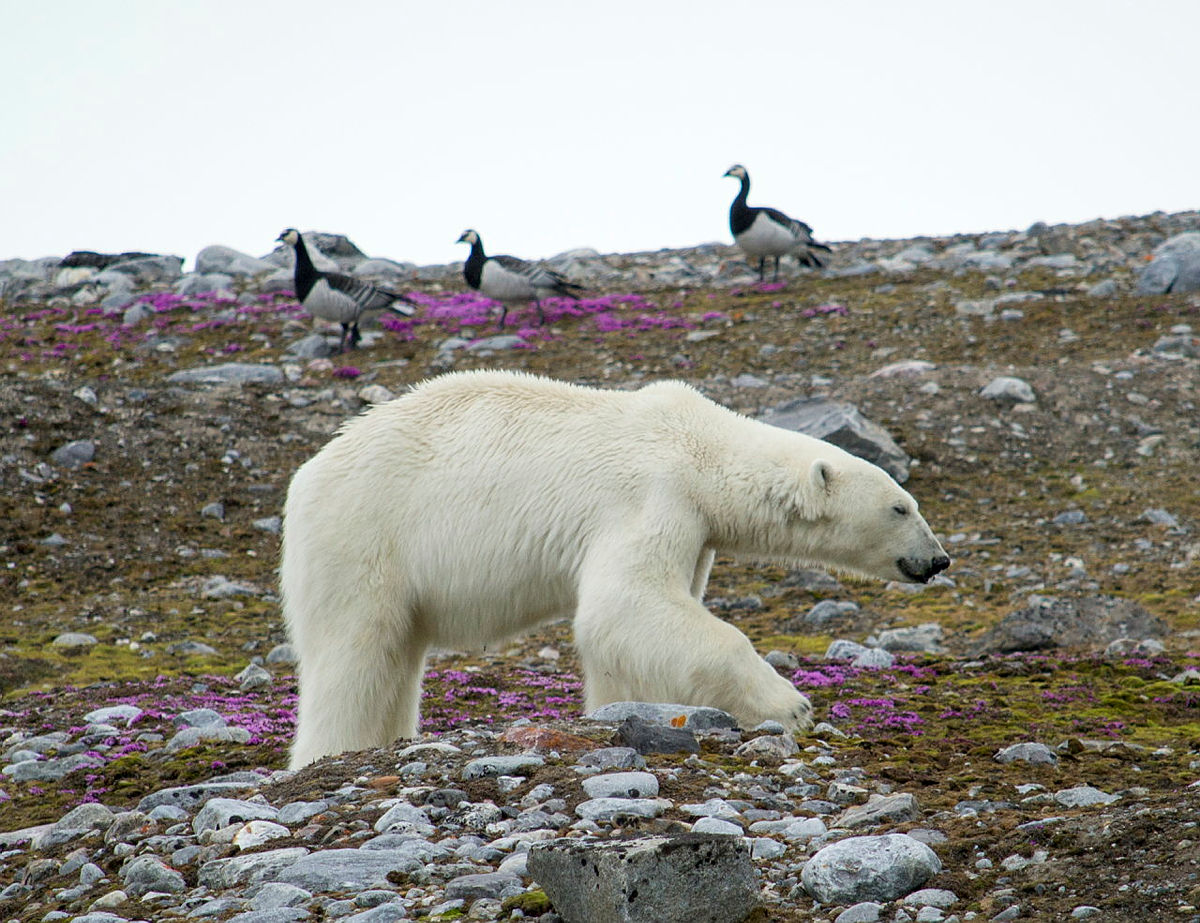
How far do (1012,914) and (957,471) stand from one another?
1025 centimetres

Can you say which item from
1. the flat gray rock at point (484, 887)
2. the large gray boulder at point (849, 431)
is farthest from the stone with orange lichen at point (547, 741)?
the large gray boulder at point (849, 431)

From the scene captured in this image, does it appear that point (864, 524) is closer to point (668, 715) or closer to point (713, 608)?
point (668, 715)

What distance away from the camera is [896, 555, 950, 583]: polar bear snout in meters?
6.58

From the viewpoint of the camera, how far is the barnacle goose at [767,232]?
2123 centimetres

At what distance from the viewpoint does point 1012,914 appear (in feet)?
9.62

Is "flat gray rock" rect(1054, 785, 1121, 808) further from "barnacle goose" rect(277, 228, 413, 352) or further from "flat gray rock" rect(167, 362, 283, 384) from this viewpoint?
"barnacle goose" rect(277, 228, 413, 352)

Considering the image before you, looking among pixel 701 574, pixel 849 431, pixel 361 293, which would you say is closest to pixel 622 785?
pixel 701 574

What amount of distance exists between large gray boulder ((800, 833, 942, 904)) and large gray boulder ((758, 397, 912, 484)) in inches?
355

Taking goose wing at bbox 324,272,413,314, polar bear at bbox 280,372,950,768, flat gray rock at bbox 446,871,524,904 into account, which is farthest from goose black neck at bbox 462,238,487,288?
flat gray rock at bbox 446,871,524,904

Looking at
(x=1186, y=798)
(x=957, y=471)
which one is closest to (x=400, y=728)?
(x=1186, y=798)

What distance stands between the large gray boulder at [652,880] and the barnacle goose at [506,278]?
16.7 meters

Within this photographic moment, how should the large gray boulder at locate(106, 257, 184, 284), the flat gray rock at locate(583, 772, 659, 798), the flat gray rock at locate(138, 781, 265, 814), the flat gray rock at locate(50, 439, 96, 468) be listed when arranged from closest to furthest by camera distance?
the flat gray rock at locate(583, 772, 659, 798) < the flat gray rock at locate(138, 781, 265, 814) < the flat gray rock at locate(50, 439, 96, 468) < the large gray boulder at locate(106, 257, 184, 284)

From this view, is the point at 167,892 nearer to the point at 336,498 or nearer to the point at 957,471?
the point at 336,498

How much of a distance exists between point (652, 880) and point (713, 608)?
7569mm
